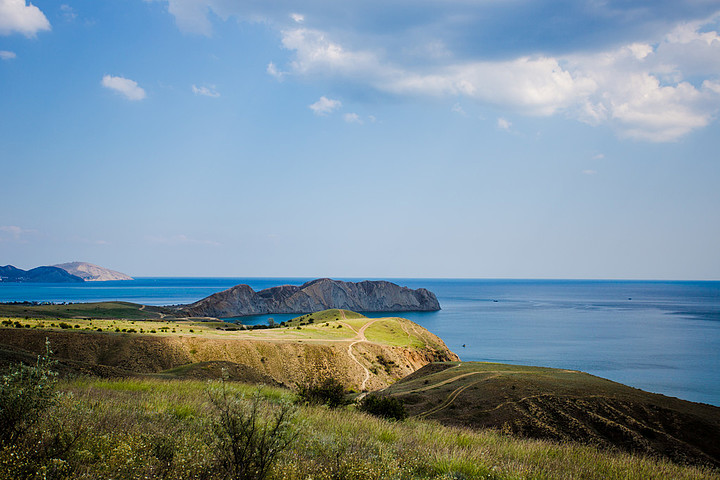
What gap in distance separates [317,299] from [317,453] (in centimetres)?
16866

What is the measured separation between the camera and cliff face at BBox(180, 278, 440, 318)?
154 meters

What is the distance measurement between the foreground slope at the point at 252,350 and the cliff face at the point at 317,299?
87876mm

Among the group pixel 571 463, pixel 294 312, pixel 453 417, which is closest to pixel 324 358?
pixel 453 417

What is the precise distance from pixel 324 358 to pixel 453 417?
35857 millimetres

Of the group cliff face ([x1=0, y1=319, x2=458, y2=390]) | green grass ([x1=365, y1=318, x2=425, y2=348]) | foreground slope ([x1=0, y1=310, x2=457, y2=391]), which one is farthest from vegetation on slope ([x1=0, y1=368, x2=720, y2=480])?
green grass ([x1=365, y1=318, x2=425, y2=348])

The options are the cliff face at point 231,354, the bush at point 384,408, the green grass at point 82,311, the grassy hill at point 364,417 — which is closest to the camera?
the grassy hill at point 364,417

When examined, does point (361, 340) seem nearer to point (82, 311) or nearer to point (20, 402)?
point (82, 311)

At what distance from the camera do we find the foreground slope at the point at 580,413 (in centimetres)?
2042

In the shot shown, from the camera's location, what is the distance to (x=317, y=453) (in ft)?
21.3

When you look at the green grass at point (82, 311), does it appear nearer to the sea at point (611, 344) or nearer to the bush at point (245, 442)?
the sea at point (611, 344)

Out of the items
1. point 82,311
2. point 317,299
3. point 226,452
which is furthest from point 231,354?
point 317,299

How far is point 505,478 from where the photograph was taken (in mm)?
6363

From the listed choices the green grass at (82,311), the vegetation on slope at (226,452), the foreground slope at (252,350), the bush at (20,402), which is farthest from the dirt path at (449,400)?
the green grass at (82,311)

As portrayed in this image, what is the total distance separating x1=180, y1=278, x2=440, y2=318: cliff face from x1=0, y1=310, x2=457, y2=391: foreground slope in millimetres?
87876
